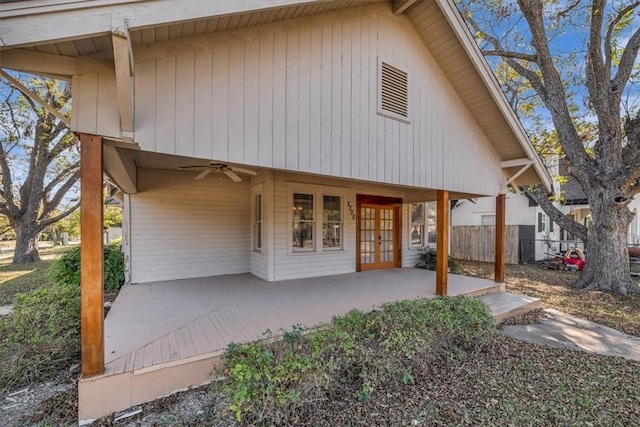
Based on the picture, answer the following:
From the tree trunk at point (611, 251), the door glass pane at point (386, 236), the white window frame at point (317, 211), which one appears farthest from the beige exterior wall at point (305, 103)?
the tree trunk at point (611, 251)

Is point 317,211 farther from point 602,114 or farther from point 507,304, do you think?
point 602,114

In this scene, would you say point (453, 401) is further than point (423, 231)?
No

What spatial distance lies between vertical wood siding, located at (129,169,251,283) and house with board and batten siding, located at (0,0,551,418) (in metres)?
0.03

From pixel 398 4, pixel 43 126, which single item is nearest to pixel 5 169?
pixel 43 126

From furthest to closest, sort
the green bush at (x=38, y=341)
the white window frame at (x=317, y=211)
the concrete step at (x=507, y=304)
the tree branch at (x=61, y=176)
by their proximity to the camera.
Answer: the tree branch at (x=61, y=176), the white window frame at (x=317, y=211), the concrete step at (x=507, y=304), the green bush at (x=38, y=341)

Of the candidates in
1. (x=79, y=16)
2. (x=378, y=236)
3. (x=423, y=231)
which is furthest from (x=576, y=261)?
(x=79, y=16)

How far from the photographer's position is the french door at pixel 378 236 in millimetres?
8727

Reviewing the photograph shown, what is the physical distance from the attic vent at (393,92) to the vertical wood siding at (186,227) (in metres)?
4.53

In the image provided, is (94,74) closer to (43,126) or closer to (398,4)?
(398,4)

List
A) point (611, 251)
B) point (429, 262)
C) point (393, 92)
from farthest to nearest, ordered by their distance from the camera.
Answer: point (429, 262) → point (611, 251) → point (393, 92)

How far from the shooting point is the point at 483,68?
564cm

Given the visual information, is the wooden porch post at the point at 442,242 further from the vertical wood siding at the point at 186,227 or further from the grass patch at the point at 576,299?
the vertical wood siding at the point at 186,227

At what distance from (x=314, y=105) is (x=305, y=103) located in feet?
0.50

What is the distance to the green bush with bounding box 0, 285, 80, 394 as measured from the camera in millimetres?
3260
